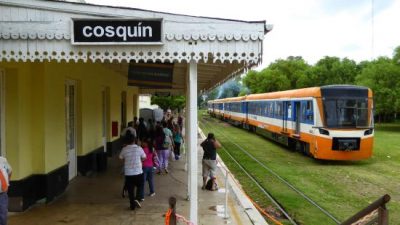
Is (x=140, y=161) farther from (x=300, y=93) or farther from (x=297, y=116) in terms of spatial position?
(x=297, y=116)

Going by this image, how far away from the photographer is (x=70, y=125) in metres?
11.8

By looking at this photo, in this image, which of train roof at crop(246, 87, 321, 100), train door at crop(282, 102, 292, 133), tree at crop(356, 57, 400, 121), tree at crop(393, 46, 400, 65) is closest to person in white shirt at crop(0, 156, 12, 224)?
train roof at crop(246, 87, 321, 100)

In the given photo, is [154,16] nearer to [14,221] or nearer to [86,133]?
[14,221]

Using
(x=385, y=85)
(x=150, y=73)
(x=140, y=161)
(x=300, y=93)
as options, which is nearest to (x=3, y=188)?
(x=140, y=161)

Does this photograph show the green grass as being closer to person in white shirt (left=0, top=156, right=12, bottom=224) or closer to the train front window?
the train front window

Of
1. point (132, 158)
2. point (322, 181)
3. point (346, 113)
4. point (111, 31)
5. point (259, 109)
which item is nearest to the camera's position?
point (111, 31)

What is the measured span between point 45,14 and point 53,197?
4713mm

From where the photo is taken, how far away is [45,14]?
21.4 ft

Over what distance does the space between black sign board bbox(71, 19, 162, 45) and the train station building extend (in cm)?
1

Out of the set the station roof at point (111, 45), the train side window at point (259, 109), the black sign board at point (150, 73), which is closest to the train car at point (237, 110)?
the train side window at point (259, 109)

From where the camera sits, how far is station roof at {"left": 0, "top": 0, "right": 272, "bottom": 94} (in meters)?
6.46

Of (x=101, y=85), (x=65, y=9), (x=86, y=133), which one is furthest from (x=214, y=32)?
(x=101, y=85)

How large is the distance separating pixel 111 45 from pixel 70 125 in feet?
19.0

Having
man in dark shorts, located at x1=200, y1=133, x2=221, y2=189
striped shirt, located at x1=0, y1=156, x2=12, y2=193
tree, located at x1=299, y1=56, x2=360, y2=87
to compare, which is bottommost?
man in dark shorts, located at x1=200, y1=133, x2=221, y2=189
